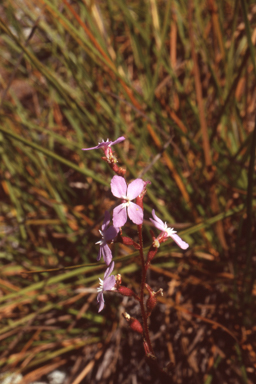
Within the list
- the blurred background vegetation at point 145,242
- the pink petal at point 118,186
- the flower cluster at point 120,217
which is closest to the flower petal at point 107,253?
the flower cluster at point 120,217

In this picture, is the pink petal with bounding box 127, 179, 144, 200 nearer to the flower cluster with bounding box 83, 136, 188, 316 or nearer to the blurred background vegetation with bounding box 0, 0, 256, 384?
the flower cluster with bounding box 83, 136, 188, 316

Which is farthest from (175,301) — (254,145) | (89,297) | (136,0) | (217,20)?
(136,0)

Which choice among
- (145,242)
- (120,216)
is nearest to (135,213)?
(120,216)

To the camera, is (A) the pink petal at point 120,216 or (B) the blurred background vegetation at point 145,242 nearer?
(A) the pink petal at point 120,216

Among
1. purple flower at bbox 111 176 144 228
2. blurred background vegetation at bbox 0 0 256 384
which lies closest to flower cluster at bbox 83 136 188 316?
purple flower at bbox 111 176 144 228

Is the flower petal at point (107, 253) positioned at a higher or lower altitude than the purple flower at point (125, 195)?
lower

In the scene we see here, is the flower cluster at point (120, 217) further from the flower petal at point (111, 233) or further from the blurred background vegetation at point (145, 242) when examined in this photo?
the blurred background vegetation at point (145, 242)

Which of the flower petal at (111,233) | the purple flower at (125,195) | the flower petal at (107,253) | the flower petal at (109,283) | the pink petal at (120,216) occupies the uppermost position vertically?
the purple flower at (125,195)
